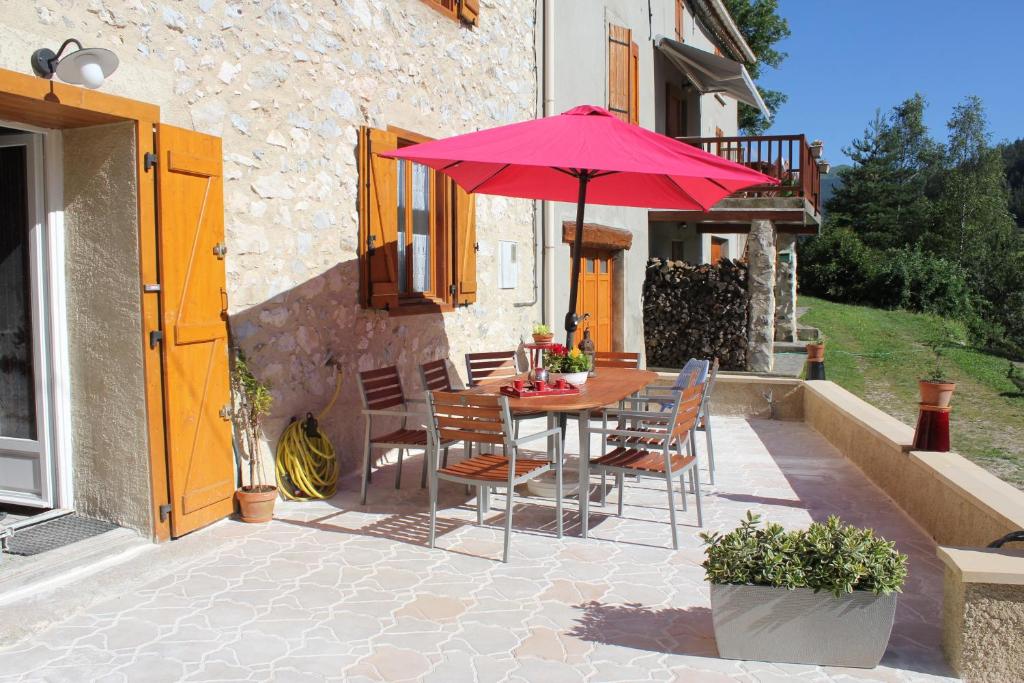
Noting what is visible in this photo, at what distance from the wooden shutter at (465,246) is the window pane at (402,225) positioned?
59 cm

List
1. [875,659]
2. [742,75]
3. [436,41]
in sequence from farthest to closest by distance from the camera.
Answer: [742,75] → [436,41] → [875,659]

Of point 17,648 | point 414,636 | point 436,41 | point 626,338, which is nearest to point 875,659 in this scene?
point 414,636

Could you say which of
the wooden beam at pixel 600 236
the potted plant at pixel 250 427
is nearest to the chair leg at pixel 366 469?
the potted plant at pixel 250 427

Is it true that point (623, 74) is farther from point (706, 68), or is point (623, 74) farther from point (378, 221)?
point (378, 221)

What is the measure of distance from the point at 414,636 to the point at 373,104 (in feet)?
13.2

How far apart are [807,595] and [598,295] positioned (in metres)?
8.24

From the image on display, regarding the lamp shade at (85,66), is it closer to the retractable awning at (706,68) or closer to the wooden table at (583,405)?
the wooden table at (583,405)

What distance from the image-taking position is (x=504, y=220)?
8234mm

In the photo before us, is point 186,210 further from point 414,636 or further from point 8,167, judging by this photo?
point 414,636

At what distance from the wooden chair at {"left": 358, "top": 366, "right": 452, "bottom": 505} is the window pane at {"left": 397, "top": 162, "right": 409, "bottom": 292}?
3.92 ft

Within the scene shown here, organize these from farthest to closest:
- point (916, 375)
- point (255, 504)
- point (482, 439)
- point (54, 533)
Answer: point (916, 375) < point (255, 504) < point (482, 439) < point (54, 533)

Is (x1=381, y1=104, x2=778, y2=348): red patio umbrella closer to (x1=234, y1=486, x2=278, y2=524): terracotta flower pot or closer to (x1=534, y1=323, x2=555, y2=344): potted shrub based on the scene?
(x1=534, y1=323, x2=555, y2=344): potted shrub

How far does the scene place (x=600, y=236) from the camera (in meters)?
10.3

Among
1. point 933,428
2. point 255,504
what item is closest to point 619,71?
point 933,428
